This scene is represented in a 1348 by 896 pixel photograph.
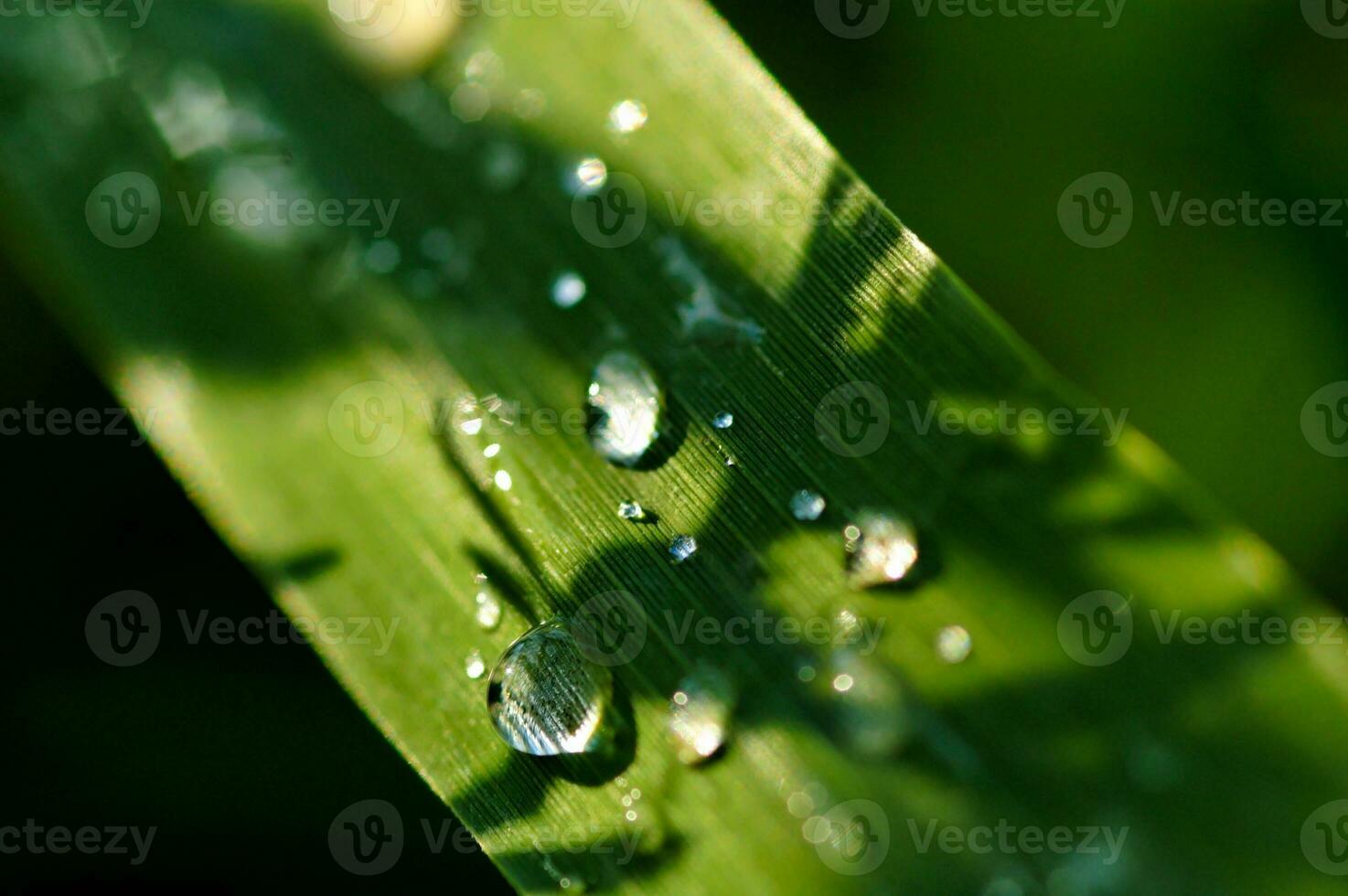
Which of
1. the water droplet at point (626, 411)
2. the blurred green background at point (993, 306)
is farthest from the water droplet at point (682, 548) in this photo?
the blurred green background at point (993, 306)

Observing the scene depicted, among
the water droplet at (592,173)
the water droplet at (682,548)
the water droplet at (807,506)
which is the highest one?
the water droplet at (592,173)

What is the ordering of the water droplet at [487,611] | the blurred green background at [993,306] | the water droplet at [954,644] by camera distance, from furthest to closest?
the blurred green background at [993,306] → the water droplet at [487,611] → the water droplet at [954,644]

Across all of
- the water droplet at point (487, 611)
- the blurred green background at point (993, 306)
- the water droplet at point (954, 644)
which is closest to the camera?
the water droplet at point (954, 644)

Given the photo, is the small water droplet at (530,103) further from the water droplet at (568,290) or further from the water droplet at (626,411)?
the water droplet at (626,411)

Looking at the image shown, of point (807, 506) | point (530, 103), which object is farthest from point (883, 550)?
point (530, 103)

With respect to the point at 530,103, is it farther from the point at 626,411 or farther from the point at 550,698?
the point at 550,698

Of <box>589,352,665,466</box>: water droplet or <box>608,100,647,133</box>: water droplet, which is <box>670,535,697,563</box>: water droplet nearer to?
<box>589,352,665,466</box>: water droplet
